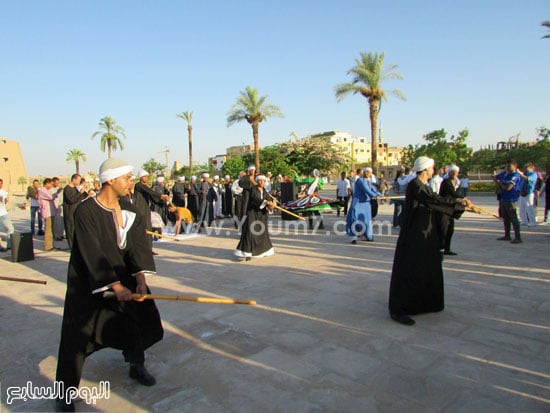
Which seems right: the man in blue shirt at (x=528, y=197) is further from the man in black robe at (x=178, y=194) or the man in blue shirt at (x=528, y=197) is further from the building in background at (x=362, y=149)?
the building in background at (x=362, y=149)

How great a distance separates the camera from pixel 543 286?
5.13 meters

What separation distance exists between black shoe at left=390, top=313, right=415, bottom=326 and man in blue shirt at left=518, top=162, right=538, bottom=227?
8393 millimetres

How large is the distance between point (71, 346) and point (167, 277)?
12.2ft

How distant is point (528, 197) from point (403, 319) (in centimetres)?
862

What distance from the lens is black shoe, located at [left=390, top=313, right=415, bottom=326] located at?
3.97m

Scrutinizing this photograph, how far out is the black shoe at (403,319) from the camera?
156 inches

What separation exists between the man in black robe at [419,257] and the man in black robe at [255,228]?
3.61m

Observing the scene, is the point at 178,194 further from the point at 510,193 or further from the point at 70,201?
the point at 510,193

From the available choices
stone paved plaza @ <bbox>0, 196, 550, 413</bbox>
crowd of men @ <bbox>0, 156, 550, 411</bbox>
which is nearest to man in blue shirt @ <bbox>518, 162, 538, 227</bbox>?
crowd of men @ <bbox>0, 156, 550, 411</bbox>

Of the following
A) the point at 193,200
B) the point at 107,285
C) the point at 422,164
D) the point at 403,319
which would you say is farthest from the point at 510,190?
the point at 193,200

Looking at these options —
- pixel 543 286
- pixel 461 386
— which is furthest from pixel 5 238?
pixel 543 286

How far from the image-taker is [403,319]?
401 centimetres

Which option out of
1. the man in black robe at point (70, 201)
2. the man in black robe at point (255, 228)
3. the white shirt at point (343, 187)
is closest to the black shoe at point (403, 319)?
the man in black robe at point (255, 228)

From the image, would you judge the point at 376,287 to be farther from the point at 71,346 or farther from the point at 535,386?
the point at 71,346
